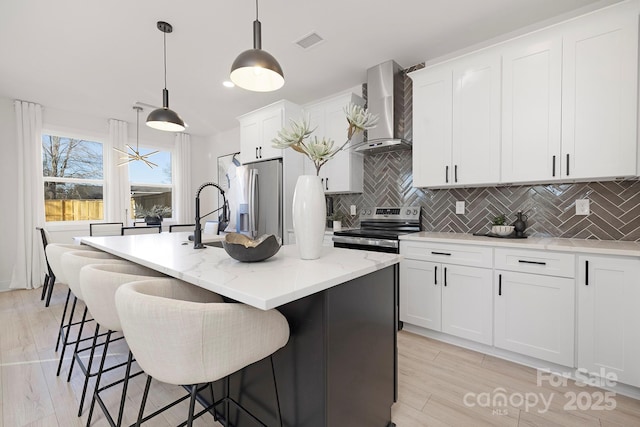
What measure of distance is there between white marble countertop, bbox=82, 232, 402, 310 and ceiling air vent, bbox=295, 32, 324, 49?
6.70 ft

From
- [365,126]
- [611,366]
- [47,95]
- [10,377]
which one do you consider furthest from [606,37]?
[47,95]

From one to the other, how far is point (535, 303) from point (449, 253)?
655 mm

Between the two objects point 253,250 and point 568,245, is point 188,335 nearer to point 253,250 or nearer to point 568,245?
point 253,250

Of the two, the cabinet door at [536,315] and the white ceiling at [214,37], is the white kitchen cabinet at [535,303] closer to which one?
the cabinet door at [536,315]

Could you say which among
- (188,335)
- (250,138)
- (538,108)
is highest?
(250,138)

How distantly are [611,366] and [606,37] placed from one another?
7.11 feet

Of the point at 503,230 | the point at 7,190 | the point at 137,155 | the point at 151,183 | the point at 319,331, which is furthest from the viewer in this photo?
the point at 151,183

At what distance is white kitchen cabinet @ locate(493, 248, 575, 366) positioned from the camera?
6.42 feet

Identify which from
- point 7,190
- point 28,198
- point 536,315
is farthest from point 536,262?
point 7,190

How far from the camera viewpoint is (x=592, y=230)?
2295mm

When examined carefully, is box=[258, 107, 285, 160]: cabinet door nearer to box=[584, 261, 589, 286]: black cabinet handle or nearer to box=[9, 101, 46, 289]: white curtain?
box=[584, 261, 589, 286]: black cabinet handle

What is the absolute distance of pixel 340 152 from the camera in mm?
3594

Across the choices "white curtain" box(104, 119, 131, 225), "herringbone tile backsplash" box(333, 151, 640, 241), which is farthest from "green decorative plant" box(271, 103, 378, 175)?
"white curtain" box(104, 119, 131, 225)

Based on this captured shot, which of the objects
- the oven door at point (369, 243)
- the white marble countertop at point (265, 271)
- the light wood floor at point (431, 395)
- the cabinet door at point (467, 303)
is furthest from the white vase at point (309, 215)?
the cabinet door at point (467, 303)
